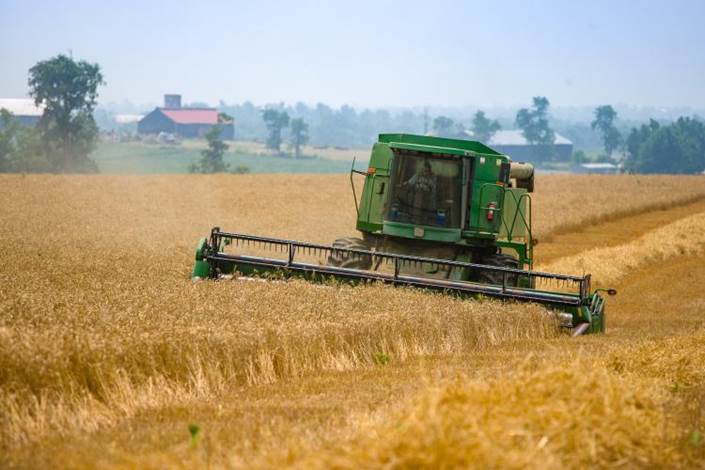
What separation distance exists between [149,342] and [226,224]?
21.8 meters

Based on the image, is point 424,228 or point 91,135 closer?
point 424,228

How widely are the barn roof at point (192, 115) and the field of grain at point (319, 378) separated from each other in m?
95.1

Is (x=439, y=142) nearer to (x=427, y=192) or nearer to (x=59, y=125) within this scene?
(x=427, y=192)

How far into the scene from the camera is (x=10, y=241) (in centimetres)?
2036

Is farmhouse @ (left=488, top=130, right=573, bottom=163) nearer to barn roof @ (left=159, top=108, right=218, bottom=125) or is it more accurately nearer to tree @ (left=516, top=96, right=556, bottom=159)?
tree @ (left=516, top=96, right=556, bottom=159)

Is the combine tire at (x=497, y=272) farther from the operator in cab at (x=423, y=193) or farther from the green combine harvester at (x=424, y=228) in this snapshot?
the operator in cab at (x=423, y=193)

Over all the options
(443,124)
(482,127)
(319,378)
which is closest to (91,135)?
(319,378)

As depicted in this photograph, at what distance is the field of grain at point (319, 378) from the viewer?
19.4 feet

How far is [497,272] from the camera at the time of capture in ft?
45.9

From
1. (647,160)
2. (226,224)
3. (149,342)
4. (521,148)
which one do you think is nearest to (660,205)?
(226,224)

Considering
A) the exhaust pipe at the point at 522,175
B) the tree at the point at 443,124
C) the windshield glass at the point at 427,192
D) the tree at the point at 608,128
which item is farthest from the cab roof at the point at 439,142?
the tree at the point at 608,128

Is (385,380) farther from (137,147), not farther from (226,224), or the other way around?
(137,147)

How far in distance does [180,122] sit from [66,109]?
45797 mm

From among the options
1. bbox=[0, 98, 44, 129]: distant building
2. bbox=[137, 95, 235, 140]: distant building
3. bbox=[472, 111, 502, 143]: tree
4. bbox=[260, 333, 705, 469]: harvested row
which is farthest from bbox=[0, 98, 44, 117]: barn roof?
bbox=[260, 333, 705, 469]: harvested row
